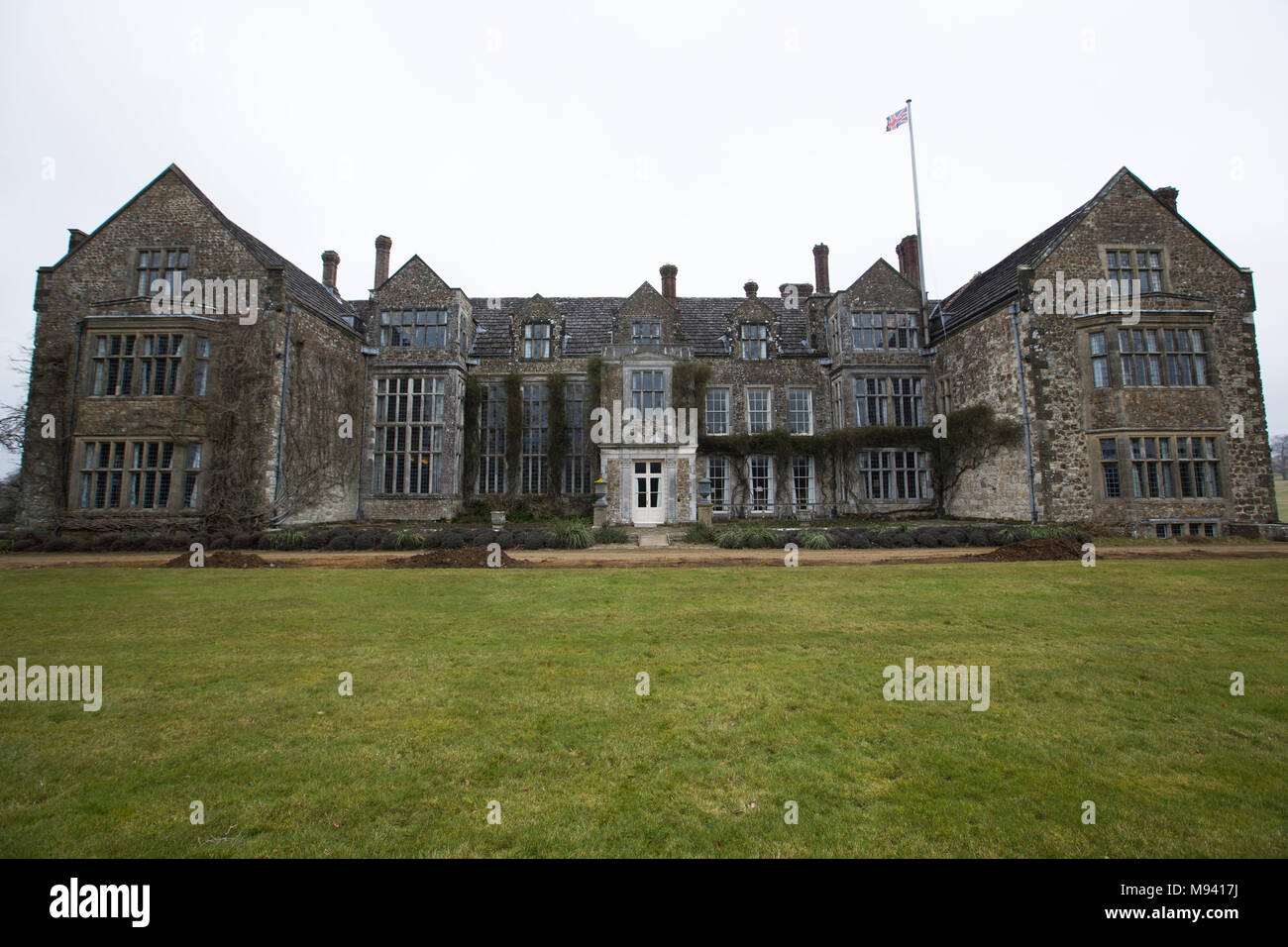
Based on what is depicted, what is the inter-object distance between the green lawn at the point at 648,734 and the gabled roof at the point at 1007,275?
18407mm

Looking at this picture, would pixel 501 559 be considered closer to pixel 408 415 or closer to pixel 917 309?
pixel 408 415

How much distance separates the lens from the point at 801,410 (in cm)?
2925

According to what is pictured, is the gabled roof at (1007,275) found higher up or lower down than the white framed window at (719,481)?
higher up

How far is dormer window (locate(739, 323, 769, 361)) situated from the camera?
97.5 feet

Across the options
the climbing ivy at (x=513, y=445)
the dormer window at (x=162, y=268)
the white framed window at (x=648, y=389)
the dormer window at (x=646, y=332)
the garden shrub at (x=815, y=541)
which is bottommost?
the garden shrub at (x=815, y=541)

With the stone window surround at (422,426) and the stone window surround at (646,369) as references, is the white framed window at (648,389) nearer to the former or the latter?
the stone window surround at (646,369)

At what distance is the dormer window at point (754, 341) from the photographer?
29.7 meters

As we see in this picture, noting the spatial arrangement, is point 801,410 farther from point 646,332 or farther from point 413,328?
point 413,328

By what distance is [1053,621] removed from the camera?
8016 mm

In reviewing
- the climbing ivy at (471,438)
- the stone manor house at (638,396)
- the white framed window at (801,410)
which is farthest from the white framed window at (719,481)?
the climbing ivy at (471,438)

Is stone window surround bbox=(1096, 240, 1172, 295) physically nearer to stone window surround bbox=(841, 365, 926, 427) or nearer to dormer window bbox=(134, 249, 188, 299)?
stone window surround bbox=(841, 365, 926, 427)

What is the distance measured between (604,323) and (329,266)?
14990 mm

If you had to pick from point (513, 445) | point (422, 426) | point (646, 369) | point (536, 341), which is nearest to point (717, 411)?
point (646, 369)

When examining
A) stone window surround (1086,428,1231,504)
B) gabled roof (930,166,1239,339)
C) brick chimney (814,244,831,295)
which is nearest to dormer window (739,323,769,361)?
brick chimney (814,244,831,295)
